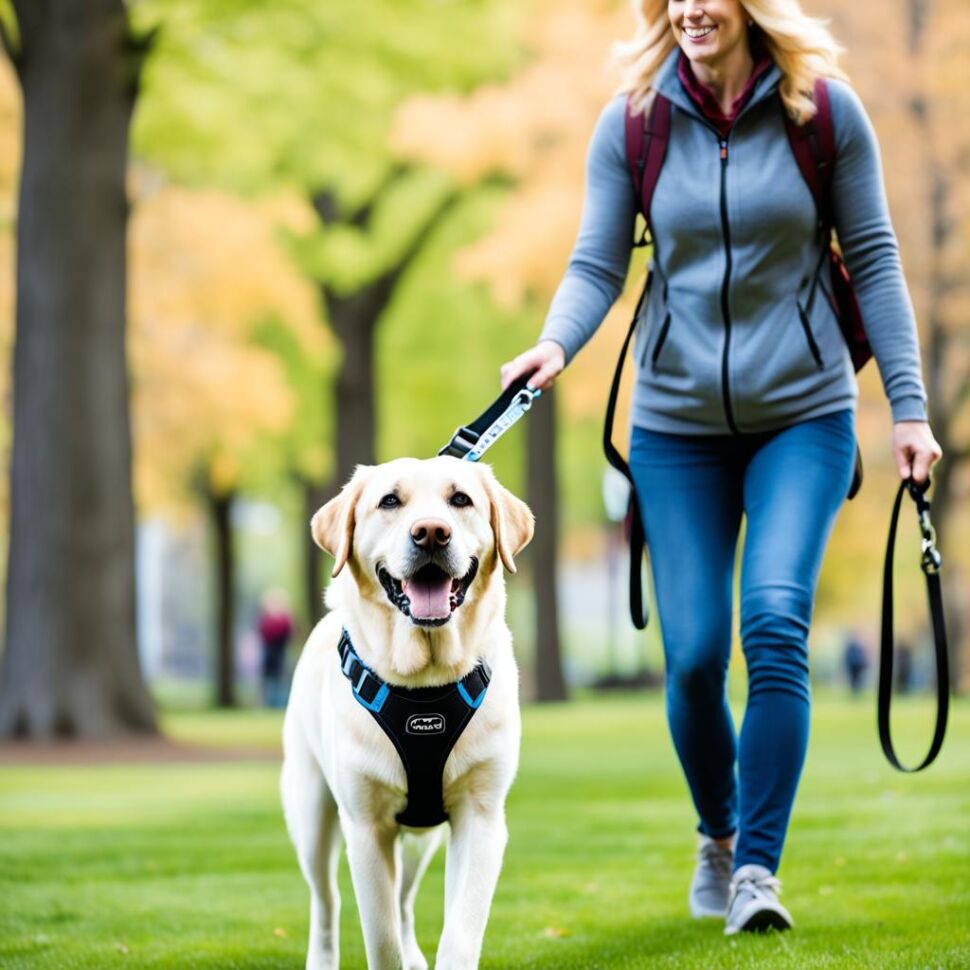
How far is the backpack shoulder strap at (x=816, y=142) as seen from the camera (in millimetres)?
4836

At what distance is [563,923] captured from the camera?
5.49m

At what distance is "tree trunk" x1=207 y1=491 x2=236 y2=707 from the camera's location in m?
28.4

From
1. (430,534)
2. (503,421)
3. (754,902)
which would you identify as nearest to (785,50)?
(503,421)

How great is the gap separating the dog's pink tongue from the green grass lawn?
3.81ft

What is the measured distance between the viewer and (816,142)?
4.84m

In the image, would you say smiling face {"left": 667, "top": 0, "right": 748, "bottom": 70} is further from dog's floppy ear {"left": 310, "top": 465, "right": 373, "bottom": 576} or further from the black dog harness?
the black dog harness

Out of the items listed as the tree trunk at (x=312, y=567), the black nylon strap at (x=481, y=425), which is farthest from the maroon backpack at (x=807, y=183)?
the tree trunk at (x=312, y=567)

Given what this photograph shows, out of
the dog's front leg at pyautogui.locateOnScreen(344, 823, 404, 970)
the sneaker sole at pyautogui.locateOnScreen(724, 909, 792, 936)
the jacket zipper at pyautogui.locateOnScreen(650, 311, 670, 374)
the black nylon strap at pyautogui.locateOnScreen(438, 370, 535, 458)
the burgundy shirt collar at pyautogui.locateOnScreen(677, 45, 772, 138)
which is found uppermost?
the burgundy shirt collar at pyautogui.locateOnScreen(677, 45, 772, 138)

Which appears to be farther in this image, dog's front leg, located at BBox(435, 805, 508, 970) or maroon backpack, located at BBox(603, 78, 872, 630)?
maroon backpack, located at BBox(603, 78, 872, 630)

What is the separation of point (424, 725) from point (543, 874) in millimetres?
2729

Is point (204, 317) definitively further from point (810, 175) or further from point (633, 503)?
point (810, 175)

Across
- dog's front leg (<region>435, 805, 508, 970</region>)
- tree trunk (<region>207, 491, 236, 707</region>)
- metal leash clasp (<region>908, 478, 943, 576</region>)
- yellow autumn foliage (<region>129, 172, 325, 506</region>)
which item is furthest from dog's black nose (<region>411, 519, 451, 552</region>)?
tree trunk (<region>207, 491, 236, 707</region>)

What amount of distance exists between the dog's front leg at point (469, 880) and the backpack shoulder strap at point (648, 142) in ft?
6.25

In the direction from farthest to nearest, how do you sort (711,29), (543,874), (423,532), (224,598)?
1. (224,598)
2. (543,874)
3. (711,29)
4. (423,532)
